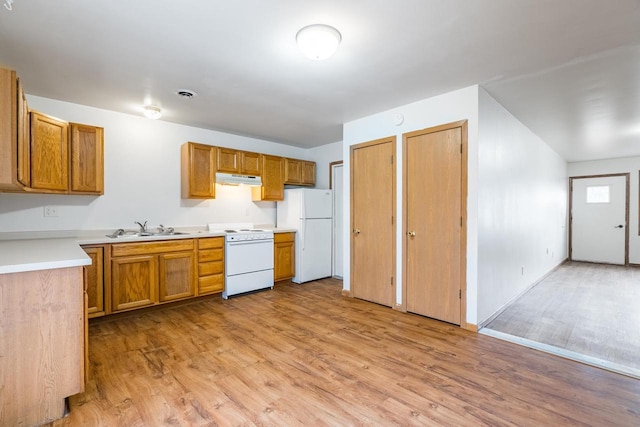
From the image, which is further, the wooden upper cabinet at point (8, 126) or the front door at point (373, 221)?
the front door at point (373, 221)

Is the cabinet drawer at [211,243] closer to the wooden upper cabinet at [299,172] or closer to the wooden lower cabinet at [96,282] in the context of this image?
the wooden lower cabinet at [96,282]

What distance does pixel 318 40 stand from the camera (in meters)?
1.97

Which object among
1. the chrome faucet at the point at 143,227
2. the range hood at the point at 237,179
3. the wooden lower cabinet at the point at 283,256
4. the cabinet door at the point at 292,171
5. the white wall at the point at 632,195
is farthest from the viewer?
the white wall at the point at 632,195

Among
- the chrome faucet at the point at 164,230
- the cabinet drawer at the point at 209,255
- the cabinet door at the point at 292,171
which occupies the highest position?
the cabinet door at the point at 292,171

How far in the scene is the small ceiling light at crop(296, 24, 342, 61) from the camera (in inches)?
76.4

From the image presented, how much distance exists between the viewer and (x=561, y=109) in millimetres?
3545

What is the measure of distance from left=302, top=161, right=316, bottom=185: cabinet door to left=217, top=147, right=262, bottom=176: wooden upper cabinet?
3.02ft

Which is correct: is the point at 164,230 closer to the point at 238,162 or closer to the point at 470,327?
the point at 238,162

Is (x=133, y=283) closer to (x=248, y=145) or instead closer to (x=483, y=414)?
(x=248, y=145)

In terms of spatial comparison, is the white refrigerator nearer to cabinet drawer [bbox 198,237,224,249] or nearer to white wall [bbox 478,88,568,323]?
cabinet drawer [bbox 198,237,224,249]

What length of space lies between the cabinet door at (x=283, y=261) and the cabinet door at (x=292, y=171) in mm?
1100

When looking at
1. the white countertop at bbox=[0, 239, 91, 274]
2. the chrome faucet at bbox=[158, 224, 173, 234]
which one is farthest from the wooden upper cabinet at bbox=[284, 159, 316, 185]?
the white countertop at bbox=[0, 239, 91, 274]

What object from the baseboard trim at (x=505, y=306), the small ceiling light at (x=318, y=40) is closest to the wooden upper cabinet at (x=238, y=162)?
the small ceiling light at (x=318, y=40)

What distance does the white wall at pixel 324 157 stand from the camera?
17.4 feet
